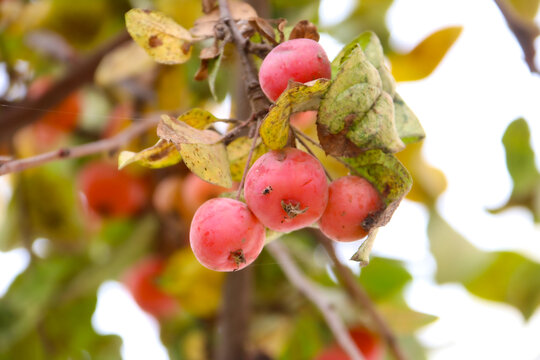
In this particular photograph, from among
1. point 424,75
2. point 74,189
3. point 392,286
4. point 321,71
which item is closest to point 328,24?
point 424,75

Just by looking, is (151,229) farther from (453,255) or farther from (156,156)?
(156,156)

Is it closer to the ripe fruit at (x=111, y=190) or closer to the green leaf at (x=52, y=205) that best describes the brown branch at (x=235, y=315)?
the ripe fruit at (x=111, y=190)

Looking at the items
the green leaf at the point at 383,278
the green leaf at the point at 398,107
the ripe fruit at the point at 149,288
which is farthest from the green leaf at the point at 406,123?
the ripe fruit at the point at 149,288

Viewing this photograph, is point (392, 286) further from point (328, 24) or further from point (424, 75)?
point (328, 24)

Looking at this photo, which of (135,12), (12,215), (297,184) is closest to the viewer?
(297,184)

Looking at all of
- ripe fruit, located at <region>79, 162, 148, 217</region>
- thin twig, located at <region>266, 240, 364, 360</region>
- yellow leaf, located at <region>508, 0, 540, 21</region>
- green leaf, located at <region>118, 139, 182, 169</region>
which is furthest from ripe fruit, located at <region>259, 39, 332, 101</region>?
ripe fruit, located at <region>79, 162, 148, 217</region>

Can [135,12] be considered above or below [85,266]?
above

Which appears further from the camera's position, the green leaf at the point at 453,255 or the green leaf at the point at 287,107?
the green leaf at the point at 453,255
